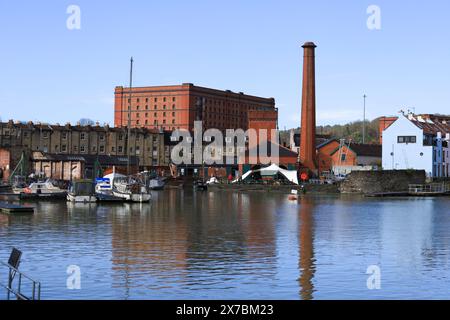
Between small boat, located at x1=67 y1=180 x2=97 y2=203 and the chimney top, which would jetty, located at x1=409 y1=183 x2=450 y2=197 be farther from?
small boat, located at x1=67 y1=180 x2=97 y2=203

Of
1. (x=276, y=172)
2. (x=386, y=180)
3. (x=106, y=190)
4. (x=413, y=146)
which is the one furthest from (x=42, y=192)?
(x=413, y=146)

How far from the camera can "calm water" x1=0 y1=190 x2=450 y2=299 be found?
Result: 25.7 m

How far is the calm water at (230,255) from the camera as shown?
2567cm

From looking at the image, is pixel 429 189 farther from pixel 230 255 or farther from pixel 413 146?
pixel 230 255

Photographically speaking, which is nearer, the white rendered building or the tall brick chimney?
the white rendered building

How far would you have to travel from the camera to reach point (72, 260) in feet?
107

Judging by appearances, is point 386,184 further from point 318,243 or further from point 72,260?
point 72,260

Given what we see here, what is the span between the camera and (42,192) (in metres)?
90.2

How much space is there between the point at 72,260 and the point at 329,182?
10421 cm

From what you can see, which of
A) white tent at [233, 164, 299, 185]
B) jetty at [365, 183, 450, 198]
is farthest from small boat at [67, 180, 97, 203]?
white tent at [233, 164, 299, 185]

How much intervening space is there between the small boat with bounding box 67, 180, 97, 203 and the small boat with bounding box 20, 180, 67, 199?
18.7ft

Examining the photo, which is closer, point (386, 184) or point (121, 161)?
point (386, 184)
